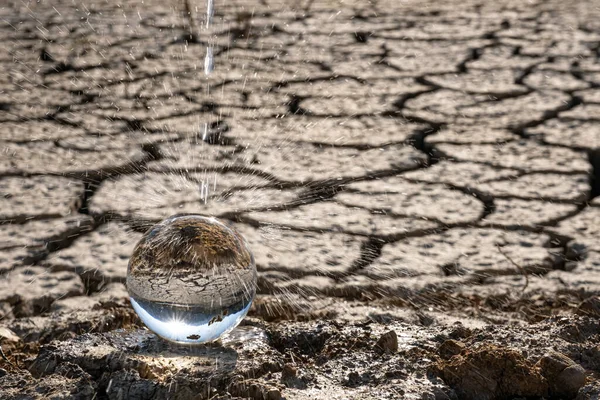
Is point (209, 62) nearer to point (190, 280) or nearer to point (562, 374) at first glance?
point (190, 280)

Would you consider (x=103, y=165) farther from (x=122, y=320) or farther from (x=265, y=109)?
(x=122, y=320)

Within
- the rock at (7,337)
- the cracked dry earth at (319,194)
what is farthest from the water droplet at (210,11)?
the rock at (7,337)

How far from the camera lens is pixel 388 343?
1.93 m

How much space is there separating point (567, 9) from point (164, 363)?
4523 millimetres

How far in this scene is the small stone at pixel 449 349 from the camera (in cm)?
190

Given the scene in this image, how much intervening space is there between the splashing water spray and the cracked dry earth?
94 mm

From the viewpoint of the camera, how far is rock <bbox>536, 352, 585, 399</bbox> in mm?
1768

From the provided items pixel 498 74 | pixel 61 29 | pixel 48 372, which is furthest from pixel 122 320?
pixel 61 29

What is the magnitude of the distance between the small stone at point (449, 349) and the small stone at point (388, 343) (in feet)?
0.30

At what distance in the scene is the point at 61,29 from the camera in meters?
5.09

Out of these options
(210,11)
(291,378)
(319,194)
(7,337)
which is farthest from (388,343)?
(210,11)

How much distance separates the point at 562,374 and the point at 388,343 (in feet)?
1.14

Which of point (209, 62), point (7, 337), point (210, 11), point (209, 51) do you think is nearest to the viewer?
point (7, 337)

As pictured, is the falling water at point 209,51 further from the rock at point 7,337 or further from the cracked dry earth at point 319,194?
the rock at point 7,337
